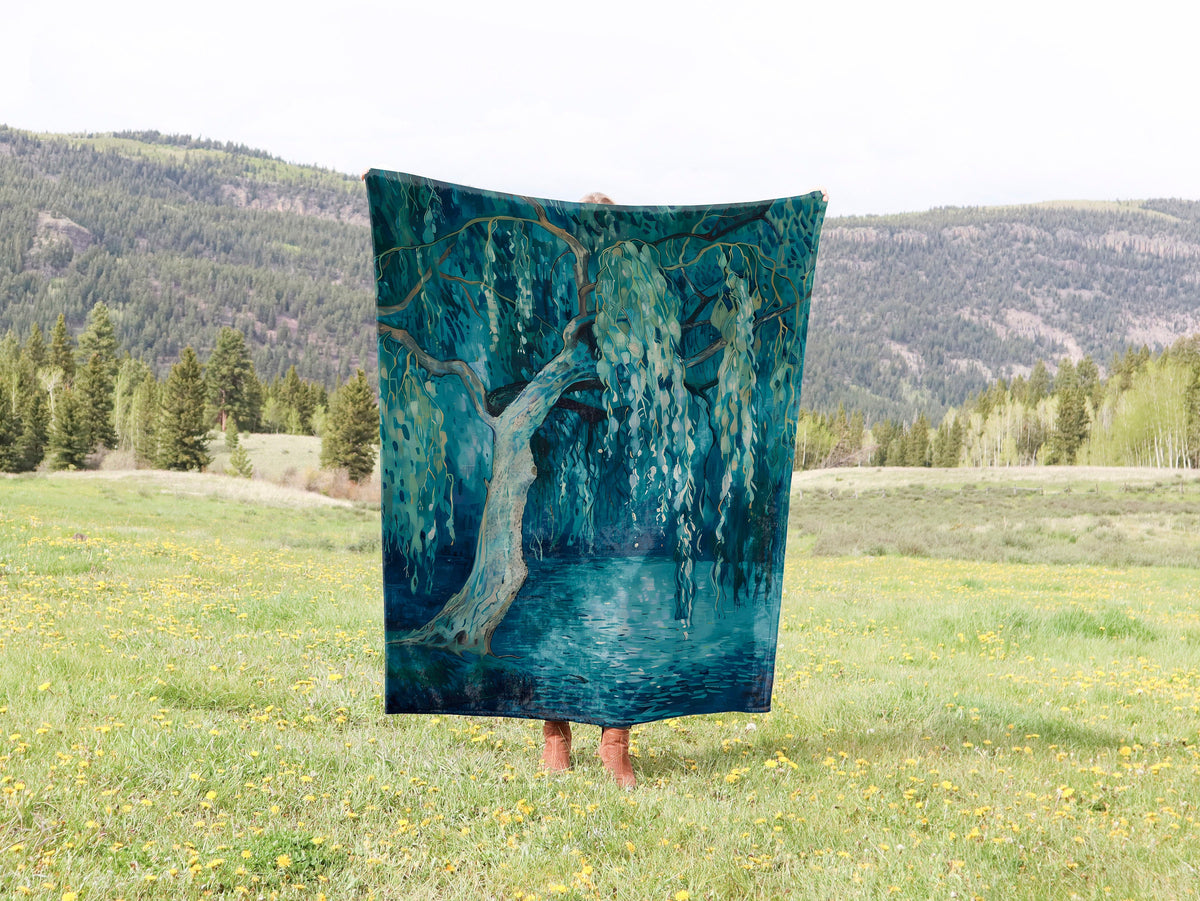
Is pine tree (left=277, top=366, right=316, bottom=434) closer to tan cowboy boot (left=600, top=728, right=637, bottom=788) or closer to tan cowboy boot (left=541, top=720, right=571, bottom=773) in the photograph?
tan cowboy boot (left=541, top=720, right=571, bottom=773)

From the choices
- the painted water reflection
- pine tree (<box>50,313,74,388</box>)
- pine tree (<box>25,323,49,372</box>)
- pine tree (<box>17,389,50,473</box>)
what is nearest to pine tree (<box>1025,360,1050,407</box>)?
pine tree (<box>17,389,50,473</box>)

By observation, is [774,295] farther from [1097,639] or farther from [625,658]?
[1097,639]

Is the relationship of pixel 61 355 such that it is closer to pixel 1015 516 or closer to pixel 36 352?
pixel 36 352

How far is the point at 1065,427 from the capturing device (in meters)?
93.6

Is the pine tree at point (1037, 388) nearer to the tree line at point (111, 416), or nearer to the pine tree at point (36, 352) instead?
the tree line at point (111, 416)

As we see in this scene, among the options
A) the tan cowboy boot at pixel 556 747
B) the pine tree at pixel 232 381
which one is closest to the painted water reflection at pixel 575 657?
the tan cowboy boot at pixel 556 747

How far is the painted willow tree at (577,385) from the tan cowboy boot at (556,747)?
3.08ft

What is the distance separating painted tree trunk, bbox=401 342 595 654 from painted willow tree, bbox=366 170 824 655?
1 cm

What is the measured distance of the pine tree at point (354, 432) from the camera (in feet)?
243

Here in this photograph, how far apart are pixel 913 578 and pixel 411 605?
57.3 ft

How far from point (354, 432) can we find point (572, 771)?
72.5 m

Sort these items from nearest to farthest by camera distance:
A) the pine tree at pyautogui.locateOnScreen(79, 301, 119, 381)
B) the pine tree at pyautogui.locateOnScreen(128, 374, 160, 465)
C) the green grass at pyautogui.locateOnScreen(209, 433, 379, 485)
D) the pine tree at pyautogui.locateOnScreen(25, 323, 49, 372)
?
the pine tree at pyautogui.locateOnScreen(128, 374, 160, 465) → the green grass at pyautogui.locateOnScreen(209, 433, 379, 485) → the pine tree at pyautogui.locateOnScreen(25, 323, 49, 372) → the pine tree at pyautogui.locateOnScreen(79, 301, 119, 381)

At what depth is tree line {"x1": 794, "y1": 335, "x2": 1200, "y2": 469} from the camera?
81375mm

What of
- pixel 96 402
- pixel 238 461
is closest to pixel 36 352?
pixel 96 402
